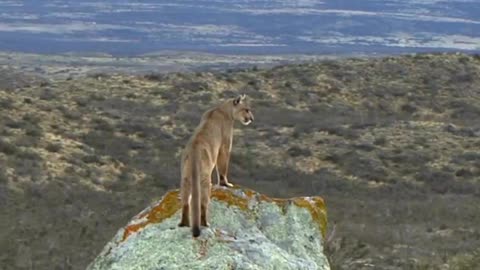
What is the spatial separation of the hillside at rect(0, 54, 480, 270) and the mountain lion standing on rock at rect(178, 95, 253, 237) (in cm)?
371

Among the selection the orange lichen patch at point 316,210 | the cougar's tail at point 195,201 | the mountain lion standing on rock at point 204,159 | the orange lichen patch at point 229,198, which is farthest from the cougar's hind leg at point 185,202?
the orange lichen patch at point 316,210

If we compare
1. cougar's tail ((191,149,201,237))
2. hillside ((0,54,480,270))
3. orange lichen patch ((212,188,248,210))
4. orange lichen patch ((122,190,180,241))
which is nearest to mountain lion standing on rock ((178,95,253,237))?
cougar's tail ((191,149,201,237))

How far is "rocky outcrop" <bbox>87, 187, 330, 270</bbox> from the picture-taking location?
A: 8.73 m

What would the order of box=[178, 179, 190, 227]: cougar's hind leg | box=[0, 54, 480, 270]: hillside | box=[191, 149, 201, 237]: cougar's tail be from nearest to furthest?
1. box=[191, 149, 201, 237]: cougar's tail
2. box=[178, 179, 190, 227]: cougar's hind leg
3. box=[0, 54, 480, 270]: hillside

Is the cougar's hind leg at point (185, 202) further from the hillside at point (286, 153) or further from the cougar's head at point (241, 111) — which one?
the hillside at point (286, 153)

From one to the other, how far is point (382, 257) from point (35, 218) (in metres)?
8.21

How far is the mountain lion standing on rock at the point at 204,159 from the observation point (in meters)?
9.02

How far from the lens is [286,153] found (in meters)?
33.8

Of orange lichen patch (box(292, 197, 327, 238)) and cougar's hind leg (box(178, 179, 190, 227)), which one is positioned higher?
cougar's hind leg (box(178, 179, 190, 227))

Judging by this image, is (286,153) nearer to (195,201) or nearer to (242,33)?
(195,201)

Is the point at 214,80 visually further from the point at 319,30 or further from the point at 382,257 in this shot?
the point at 319,30

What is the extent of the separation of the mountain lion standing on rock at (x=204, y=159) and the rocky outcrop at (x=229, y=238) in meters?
0.22

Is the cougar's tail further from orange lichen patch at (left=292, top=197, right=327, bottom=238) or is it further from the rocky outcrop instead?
orange lichen patch at (left=292, top=197, right=327, bottom=238)

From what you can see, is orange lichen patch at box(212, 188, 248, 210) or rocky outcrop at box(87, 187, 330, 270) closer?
rocky outcrop at box(87, 187, 330, 270)
